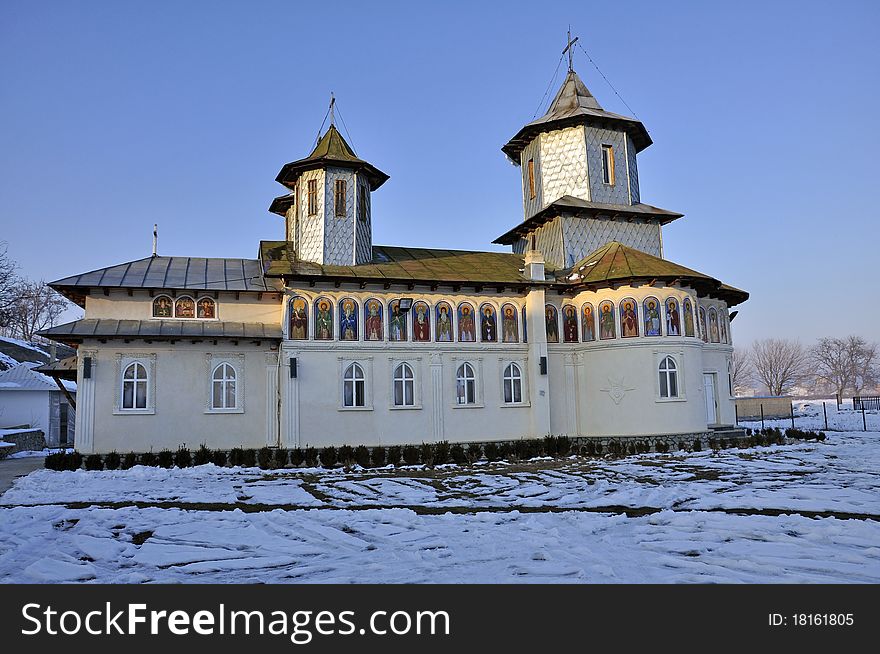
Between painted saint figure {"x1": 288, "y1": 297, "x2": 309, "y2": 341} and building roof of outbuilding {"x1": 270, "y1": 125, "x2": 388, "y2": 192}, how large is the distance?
529cm

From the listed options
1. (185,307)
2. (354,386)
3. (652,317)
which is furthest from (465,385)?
(185,307)

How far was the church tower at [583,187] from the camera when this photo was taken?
85.3ft

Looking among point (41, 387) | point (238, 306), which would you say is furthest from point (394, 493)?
point (41, 387)

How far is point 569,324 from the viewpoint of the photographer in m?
24.0

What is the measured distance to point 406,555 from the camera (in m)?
7.94

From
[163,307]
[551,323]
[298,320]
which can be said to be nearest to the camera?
[163,307]

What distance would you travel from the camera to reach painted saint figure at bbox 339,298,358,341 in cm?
2155

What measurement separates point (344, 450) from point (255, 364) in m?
4.11

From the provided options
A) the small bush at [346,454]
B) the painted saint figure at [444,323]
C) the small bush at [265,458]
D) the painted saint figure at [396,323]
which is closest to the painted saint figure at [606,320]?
the painted saint figure at [444,323]

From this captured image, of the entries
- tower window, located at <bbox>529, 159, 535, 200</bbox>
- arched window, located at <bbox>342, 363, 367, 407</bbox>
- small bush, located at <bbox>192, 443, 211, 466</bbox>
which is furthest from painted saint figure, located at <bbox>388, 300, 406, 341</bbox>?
tower window, located at <bbox>529, 159, 535, 200</bbox>

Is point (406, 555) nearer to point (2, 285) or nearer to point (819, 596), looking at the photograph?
point (819, 596)

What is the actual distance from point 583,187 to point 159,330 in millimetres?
16987

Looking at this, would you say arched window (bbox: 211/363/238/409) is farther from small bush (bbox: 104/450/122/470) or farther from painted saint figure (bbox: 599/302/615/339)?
painted saint figure (bbox: 599/302/615/339)

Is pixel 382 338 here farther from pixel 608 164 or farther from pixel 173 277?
pixel 608 164
